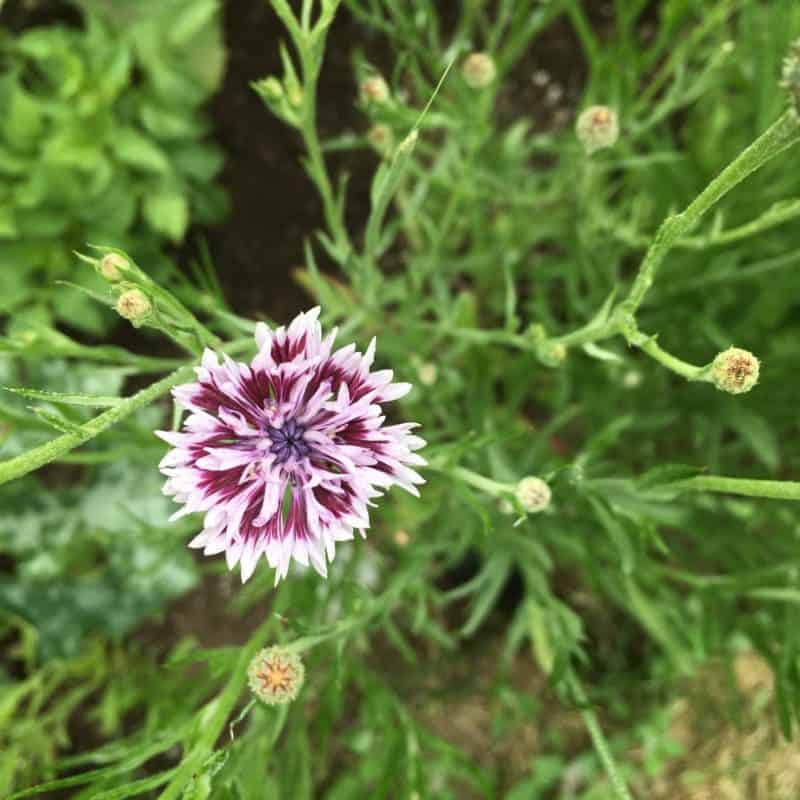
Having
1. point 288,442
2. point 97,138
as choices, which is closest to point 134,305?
point 288,442

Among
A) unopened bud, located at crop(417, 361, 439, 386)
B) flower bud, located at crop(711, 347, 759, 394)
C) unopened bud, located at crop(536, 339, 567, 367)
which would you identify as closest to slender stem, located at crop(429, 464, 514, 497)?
unopened bud, located at crop(536, 339, 567, 367)

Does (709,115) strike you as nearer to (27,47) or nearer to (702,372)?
(702,372)

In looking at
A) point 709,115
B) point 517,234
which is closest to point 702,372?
point 517,234

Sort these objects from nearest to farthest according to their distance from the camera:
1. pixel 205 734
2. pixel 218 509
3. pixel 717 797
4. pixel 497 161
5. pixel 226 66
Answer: pixel 218 509
pixel 205 734
pixel 497 161
pixel 717 797
pixel 226 66

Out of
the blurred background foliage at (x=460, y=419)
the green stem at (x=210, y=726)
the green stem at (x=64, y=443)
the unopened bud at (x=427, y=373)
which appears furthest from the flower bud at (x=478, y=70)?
the green stem at (x=210, y=726)

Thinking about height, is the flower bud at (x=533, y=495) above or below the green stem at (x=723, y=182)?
below

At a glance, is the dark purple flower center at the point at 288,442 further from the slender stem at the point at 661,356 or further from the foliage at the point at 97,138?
the foliage at the point at 97,138
